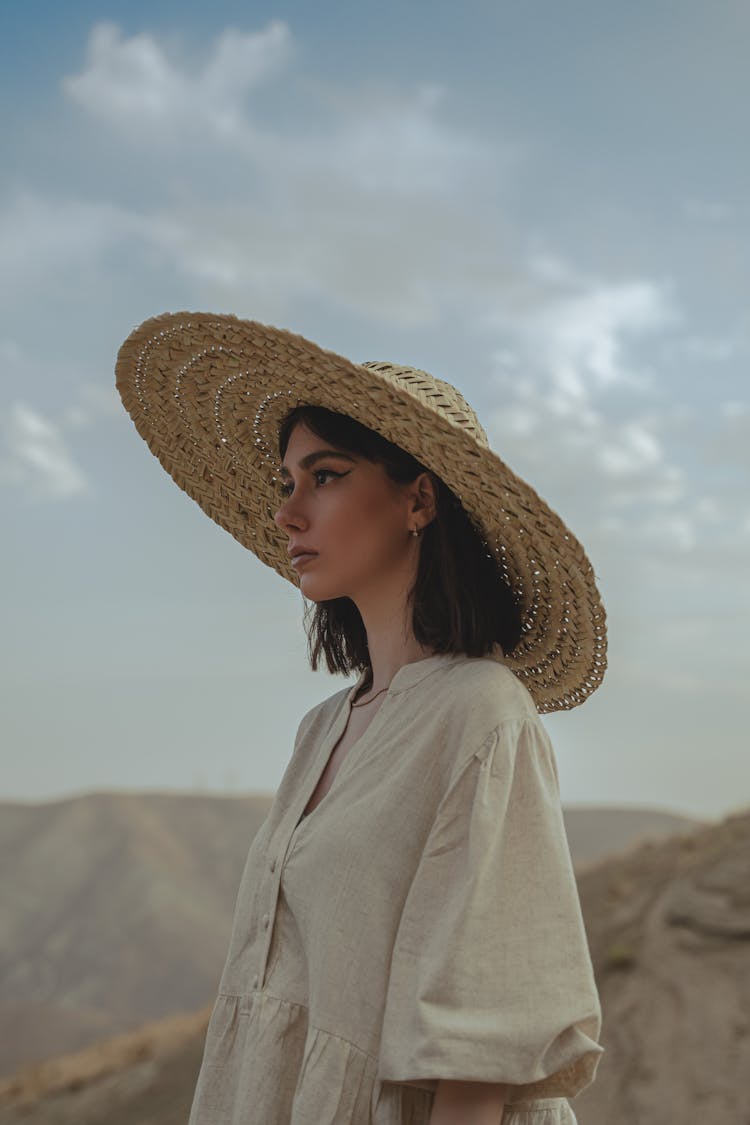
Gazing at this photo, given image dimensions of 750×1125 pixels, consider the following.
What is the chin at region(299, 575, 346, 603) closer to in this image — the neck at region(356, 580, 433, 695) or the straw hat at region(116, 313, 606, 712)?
the neck at region(356, 580, 433, 695)

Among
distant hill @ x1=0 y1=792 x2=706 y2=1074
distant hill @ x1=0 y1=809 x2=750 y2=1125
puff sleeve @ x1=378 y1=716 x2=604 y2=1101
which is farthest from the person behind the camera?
distant hill @ x1=0 y1=792 x2=706 y2=1074

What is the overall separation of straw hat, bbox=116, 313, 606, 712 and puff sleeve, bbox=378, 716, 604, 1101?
1.25ft

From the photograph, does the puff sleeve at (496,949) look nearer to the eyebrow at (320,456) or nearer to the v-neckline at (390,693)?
the v-neckline at (390,693)

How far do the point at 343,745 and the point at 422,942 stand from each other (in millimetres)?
543

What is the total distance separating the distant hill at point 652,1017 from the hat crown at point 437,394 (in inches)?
287

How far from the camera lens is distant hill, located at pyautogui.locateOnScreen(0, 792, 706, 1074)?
37.3 metres

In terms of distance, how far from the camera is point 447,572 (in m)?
1.96

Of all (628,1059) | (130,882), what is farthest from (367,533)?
(130,882)

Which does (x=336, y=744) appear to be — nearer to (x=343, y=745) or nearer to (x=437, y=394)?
(x=343, y=745)

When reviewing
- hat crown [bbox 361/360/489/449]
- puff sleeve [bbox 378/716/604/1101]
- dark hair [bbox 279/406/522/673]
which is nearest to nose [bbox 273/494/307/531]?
dark hair [bbox 279/406/522/673]

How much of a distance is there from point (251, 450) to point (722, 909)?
829cm

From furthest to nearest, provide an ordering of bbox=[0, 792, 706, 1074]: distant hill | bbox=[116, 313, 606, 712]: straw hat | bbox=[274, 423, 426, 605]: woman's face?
bbox=[0, 792, 706, 1074]: distant hill < bbox=[274, 423, 426, 605]: woman's face < bbox=[116, 313, 606, 712]: straw hat

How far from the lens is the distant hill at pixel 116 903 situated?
37281mm

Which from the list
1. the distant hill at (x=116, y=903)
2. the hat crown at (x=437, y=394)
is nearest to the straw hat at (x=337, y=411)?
the hat crown at (x=437, y=394)
